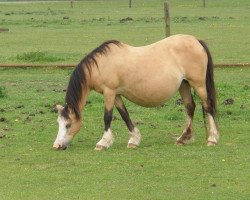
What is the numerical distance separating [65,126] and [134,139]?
1062 millimetres

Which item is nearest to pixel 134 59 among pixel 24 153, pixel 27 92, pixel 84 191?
pixel 24 153

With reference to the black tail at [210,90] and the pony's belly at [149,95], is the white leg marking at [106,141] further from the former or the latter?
the black tail at [210,90]

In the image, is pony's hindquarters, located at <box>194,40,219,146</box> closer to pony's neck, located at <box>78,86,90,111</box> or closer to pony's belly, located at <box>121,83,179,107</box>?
pony's belly, located at <box>121,83,179,107</box>

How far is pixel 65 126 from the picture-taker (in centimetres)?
1157

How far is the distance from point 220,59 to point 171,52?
36.2 ft

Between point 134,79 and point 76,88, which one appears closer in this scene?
point 76,88

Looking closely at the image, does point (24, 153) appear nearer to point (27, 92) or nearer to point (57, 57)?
point (27, 92)

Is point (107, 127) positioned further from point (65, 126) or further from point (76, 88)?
point (76, 88)

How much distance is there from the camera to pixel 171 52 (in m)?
11.9

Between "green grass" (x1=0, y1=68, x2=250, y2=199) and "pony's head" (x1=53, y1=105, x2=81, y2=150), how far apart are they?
158 mm

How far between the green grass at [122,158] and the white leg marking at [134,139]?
127mm

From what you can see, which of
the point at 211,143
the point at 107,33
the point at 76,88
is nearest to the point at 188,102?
the point at 211,143

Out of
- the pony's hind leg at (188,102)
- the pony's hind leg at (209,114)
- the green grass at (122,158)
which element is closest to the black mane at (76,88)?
the green grass at (122,158)

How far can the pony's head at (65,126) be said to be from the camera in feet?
37.9
